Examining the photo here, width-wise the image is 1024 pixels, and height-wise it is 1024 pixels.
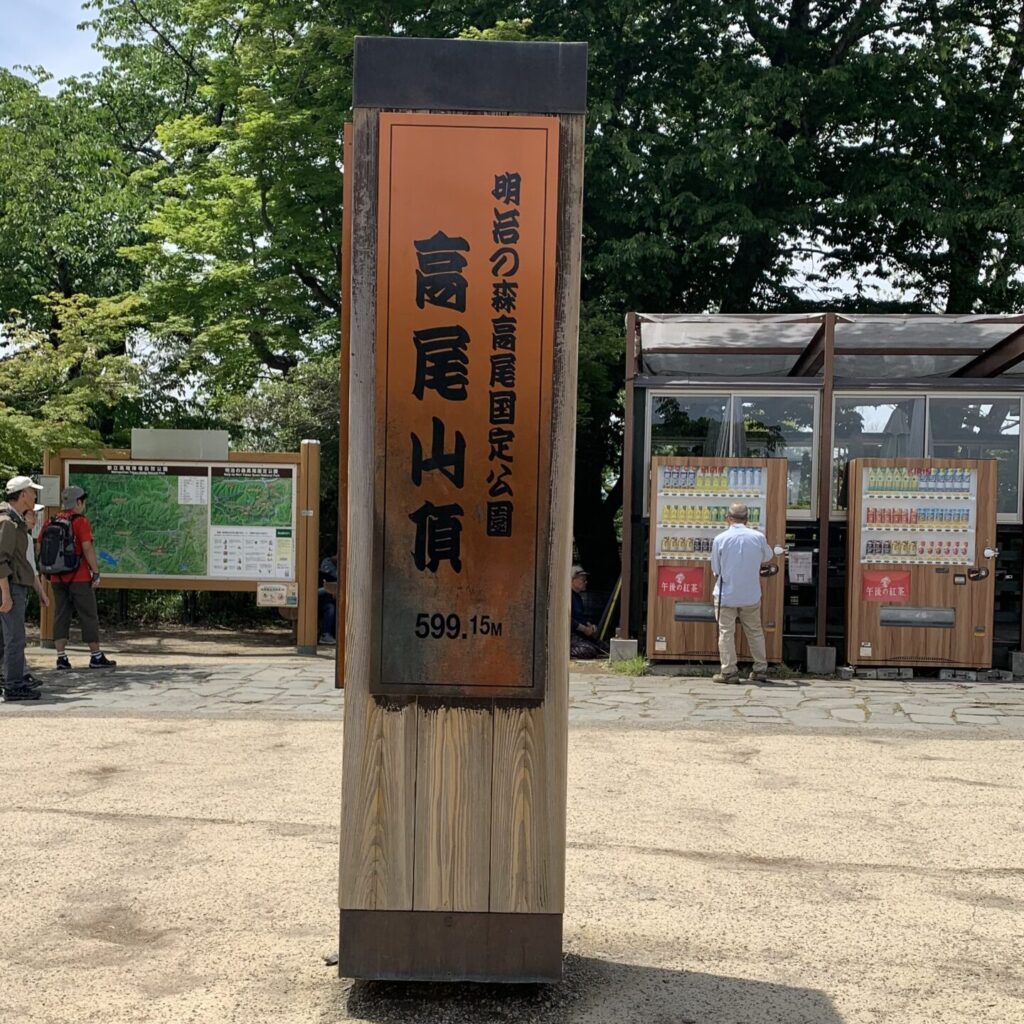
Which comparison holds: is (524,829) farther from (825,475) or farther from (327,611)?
(327,611)

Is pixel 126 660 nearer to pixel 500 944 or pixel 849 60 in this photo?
pixel 500 944

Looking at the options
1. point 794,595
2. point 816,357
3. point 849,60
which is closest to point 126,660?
point 794,595

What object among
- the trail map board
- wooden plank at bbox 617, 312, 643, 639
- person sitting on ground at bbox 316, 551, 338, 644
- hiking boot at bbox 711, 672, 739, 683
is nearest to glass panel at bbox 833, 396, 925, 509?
wooden plank at bbox 617, 312, 643, 639

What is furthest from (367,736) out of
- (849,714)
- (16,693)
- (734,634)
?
(734,634)

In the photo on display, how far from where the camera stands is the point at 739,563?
11.1 meters

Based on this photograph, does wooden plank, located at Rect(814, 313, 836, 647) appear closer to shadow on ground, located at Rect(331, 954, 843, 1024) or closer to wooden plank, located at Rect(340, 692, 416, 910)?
shadow on ground, located at Rect(331, 954, 843, 1024)

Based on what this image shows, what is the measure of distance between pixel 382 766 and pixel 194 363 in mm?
16532

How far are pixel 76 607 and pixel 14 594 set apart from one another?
2.00 m

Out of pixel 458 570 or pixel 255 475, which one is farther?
pixel 255 475

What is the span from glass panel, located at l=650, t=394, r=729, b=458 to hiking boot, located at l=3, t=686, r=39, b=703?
6469 mm

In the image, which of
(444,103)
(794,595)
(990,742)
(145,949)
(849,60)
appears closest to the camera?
(444,103)

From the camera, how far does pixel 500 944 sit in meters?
3.77

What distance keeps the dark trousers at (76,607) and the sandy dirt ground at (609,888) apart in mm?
3742

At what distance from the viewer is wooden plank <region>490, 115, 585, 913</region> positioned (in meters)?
3.74
